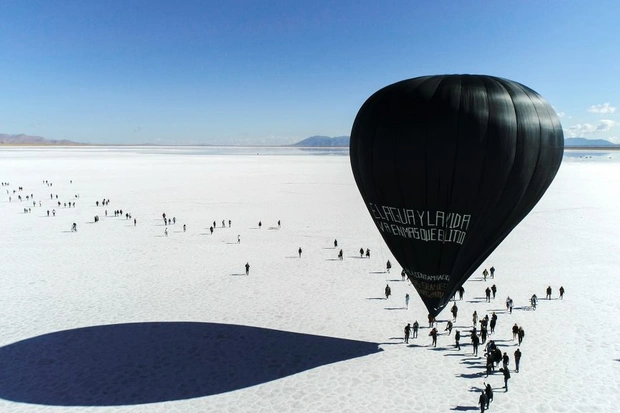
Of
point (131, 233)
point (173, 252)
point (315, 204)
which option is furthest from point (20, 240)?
point (315, 204)

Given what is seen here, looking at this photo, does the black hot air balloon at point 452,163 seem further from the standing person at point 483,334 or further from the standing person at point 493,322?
the standing person at point 493,322

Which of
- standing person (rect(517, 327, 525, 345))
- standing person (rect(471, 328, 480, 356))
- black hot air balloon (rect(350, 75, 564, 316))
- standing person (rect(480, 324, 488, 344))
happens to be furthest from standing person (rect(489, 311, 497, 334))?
black hot air balloon (rect(350, 75, 564, 316))


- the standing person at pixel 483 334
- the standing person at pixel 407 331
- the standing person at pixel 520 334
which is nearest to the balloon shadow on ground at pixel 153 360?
the standing person at pixel 407 331

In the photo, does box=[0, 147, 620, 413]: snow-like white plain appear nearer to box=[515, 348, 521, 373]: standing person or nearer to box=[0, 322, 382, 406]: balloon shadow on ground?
box=[0, 322, 382, 406]: balloon shadow on ground

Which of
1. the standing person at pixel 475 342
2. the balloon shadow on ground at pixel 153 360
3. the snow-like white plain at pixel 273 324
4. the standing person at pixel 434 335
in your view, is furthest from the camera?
the standing person at pixel 434 335

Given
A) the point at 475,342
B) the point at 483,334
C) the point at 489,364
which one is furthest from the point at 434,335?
Result: the point at 489,364

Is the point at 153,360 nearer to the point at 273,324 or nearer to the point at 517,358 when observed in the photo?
the point at 273,324

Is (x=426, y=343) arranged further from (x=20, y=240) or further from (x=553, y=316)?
(x=20, y=240)
